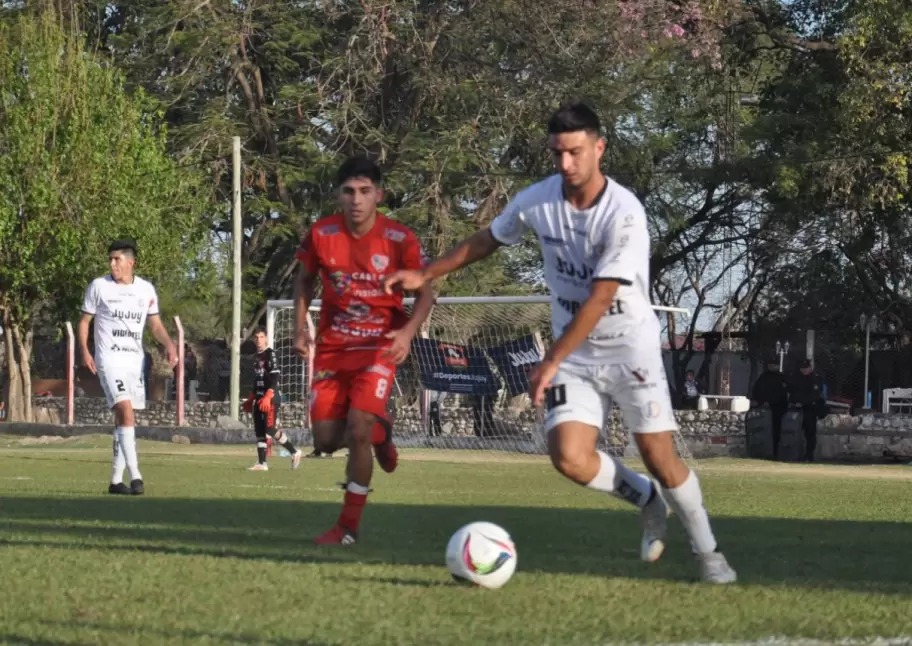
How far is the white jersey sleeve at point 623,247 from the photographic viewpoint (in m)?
6.80

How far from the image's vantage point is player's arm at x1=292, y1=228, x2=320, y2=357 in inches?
356

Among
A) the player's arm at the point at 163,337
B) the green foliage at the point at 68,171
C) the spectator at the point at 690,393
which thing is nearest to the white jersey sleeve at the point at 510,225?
the player's arm at the point at 163,337

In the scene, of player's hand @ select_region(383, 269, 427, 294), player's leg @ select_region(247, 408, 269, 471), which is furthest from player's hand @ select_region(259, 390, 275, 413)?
player's hand @ select_region(383, 269, 427, 294)

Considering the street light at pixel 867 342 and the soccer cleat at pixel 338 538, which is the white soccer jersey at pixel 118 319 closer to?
the soccer cleat at pixel 338 538

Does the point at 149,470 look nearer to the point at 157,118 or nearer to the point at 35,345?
the point at 157,118

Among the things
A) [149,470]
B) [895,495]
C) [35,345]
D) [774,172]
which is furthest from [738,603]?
[35,345]

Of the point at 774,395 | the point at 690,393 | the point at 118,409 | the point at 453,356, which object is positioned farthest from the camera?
the point at 690,393

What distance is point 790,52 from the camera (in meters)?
38.2

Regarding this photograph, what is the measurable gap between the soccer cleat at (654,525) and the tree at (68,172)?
107ft

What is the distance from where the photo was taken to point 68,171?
→ 38875 mm

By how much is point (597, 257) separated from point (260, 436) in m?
13.2

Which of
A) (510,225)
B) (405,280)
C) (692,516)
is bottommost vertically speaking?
(692,516)

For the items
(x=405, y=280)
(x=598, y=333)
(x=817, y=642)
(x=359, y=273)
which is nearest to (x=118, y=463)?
(x=359, y=273)

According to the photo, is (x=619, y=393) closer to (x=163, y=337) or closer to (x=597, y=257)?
(x=597, y=257)
